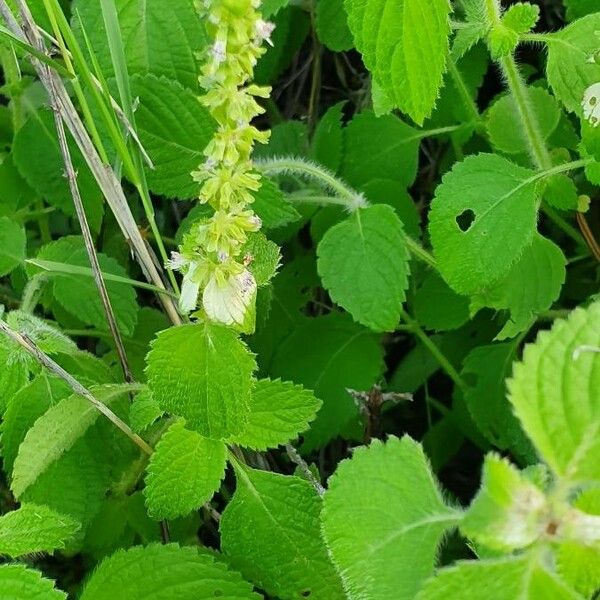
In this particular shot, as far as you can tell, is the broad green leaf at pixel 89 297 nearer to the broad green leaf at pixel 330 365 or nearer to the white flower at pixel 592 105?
the broad green leaf at pixel 330 365

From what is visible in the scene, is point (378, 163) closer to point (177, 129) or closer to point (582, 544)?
point (177, 129)

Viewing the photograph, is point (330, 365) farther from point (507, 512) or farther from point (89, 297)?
point (507, 512)

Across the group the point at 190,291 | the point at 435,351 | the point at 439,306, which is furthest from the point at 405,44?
the point at 435,351

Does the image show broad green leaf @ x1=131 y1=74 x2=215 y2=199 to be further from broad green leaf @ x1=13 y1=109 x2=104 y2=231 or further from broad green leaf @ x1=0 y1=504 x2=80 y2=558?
broad green leaf @ x1=0 y1=504 x2=80 y2=558

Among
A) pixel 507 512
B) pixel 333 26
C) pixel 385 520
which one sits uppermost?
pixel 333 26

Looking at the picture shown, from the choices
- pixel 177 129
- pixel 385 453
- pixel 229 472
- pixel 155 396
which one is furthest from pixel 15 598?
pixel 177 129

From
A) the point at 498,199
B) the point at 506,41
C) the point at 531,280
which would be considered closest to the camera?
the point at 506,41
